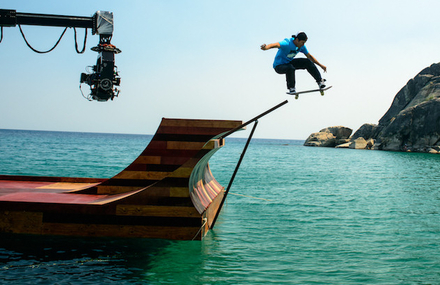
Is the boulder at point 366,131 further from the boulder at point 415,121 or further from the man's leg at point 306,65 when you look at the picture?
the man's leg at point 306,65

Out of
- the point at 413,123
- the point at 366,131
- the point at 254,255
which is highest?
the point at 413,123

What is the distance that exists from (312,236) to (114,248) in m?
6.62

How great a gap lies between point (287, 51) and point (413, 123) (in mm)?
99070

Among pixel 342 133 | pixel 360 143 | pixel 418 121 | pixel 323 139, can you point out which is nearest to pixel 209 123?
pixel 418 121

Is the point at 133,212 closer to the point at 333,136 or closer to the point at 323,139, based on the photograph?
the point at 333,136

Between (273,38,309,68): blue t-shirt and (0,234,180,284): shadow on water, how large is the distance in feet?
16.5

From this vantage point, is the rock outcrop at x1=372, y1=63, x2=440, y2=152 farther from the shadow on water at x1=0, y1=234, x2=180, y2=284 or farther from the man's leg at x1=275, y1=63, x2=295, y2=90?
the shadow on water at x1=0, y1=234, x2=180, y2=284

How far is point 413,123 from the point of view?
323 ft

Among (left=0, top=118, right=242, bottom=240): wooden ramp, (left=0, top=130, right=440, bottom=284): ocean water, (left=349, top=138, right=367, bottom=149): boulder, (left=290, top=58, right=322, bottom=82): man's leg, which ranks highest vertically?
(left=349, top=138, right=367, bottom=149): boulder

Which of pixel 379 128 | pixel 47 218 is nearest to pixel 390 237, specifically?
pixel 47 218

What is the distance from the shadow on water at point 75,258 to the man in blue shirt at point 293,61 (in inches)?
190

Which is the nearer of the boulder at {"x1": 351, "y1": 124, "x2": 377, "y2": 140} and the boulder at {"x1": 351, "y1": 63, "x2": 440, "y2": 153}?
the boulder at {"x1": 351, "y1": 63, "x2": 440, "y2": 153}

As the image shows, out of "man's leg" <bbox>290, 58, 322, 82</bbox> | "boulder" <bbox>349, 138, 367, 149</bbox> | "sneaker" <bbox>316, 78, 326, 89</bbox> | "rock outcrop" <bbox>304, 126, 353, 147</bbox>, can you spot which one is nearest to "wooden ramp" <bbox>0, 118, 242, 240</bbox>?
"man's leg" <bbox>290, 58, 322, 82</bbox>

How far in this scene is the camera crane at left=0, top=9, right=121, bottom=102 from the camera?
41.9ft
